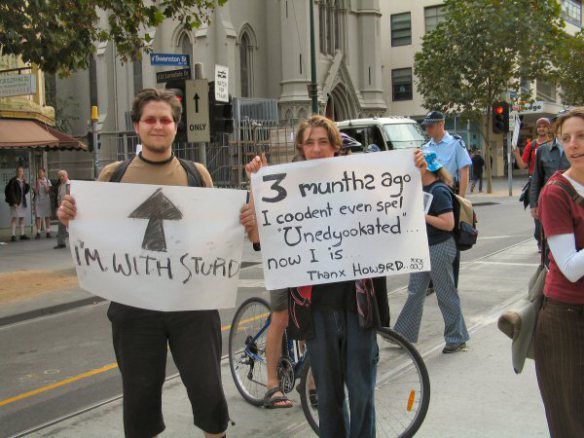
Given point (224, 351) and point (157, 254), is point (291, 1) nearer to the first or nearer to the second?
point (224, 351)

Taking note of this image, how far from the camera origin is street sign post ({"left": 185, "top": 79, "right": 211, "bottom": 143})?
12.3 meters

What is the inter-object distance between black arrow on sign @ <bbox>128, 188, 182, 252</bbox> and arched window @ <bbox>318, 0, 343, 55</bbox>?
114ft

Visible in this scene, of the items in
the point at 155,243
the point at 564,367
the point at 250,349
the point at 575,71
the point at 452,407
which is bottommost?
the point at 452,407

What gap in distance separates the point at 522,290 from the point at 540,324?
6.30 meters

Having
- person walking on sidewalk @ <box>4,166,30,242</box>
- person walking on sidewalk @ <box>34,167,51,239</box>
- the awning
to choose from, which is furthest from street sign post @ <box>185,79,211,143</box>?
person walking on sidewalk @ <box>34,167,51,239</box>

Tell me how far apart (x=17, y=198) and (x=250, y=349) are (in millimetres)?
16408

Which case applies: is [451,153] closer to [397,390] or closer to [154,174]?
[397,390]

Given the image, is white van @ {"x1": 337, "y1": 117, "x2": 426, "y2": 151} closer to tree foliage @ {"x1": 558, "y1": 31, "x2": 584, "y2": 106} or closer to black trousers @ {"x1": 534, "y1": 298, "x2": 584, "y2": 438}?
tree foliage @ {"x1": 558, "y1": 31, "x2": 584, "y2": 106}

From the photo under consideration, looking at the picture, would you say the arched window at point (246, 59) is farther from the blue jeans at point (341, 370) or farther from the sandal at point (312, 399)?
the blue jeans at point (341, 370)

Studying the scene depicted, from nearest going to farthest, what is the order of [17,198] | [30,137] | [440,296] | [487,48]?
[440,296] → [17,198] → [30,137] → [487,48]

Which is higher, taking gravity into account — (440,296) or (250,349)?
(440,296)

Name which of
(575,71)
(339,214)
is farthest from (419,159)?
(575,71)

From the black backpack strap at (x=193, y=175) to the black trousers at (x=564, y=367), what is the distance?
5.88 feet

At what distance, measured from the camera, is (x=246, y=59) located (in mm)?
35344
